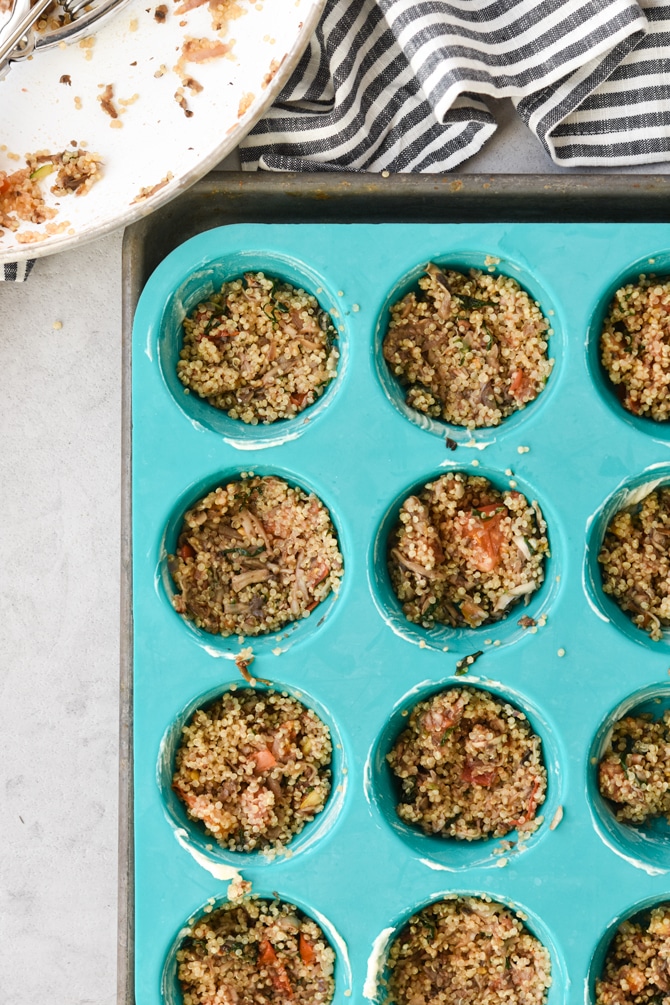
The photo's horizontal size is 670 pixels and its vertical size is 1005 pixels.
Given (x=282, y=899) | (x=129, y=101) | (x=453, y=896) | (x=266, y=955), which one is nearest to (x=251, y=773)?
(x=282, y=899)

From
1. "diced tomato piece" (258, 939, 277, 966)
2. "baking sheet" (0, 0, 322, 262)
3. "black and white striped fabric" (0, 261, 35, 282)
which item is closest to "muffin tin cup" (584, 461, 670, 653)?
"diced tomato piece" (258, 939, 277, 966)

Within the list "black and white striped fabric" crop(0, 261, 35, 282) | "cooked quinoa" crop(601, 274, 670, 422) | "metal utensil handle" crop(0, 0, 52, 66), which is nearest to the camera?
"metal utensil handle" crop(0, 0, 52, 66)

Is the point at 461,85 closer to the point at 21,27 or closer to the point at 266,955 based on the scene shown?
the point at 21,27

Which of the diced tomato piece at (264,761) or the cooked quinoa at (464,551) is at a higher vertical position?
the cooked quinoa at (464,551)

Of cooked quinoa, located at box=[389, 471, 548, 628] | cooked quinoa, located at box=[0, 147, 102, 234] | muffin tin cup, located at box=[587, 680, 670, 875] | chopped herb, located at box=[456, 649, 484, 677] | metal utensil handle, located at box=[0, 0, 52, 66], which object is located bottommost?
muffin tin cup, located at box=[587, 680, 670, 875]

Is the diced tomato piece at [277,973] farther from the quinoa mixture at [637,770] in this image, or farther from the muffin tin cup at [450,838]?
the quinoa mixture at [637,770]

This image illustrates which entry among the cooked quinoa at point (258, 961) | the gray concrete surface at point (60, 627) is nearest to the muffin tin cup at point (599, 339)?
the gray concrete surface at point (60, 627)

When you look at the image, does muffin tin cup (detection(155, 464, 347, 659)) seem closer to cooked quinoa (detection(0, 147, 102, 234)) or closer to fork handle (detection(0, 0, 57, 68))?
cooked quinoa (detection(0, 147, 102, 234))
